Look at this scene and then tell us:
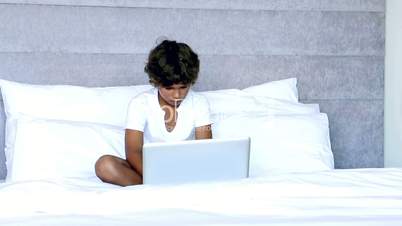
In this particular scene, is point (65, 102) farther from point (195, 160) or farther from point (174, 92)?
point (195, 160)

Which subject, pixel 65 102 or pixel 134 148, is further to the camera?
pixel 65 102

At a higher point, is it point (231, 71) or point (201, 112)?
point (231, 71)

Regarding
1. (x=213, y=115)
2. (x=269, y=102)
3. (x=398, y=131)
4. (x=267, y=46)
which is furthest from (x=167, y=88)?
(x=398, y=131)

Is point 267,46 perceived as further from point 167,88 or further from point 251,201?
point 251,201

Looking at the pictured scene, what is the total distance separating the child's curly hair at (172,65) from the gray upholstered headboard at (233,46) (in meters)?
0.48

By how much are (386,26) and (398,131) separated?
513mm

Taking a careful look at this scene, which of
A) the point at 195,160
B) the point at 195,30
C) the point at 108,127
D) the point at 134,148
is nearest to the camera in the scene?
the point at 195,160

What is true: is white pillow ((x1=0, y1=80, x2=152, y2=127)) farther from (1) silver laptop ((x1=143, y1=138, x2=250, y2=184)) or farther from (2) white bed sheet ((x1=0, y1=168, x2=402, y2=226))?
(2) white bed sheet ((x1=0, y1=168, x2=402, y2=226))

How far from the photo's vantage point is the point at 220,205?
1.36 metres

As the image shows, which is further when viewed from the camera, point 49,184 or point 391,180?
point 49,184

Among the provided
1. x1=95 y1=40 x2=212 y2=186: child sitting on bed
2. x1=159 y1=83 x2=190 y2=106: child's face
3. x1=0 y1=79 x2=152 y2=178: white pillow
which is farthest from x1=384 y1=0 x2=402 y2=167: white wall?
x1=0 y1=79 x2=152 y2=178: white pillow

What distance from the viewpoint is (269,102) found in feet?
8.55

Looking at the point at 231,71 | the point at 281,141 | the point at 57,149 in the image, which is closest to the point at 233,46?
the point at 231,71

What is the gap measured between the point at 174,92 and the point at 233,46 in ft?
2.23
